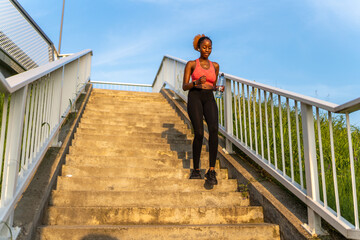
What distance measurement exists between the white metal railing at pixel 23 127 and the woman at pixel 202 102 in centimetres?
139

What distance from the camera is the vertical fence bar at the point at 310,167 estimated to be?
6.94 ft

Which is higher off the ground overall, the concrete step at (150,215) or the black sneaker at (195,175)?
the black sneaker at (195,175)

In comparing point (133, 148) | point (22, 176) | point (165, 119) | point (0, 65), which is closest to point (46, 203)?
point (22, 176)

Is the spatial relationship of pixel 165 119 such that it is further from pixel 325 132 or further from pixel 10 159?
pixel 10 159

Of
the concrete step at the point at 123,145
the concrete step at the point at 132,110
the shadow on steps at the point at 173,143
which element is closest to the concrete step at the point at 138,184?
the shadow on steps at the point at 173,143

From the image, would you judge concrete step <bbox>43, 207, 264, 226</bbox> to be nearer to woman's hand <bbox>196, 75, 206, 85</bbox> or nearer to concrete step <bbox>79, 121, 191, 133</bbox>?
woman's hand <bbox>196, 75, 206, 85</bbox>

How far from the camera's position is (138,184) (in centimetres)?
294

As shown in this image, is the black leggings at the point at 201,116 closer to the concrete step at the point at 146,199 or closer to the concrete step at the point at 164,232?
the concrete step at the point at 146,199

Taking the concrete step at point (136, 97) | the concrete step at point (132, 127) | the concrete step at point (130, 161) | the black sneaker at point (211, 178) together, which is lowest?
the black sneaker at point (211, 178)

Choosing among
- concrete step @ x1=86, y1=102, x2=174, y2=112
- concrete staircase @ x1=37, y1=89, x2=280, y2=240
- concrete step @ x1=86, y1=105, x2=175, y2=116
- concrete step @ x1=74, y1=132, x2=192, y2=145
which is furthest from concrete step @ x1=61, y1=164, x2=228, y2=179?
concrete step @ x1=86, y1=102, x2=174, y2=112

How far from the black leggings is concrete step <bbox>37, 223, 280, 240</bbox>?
824 mm

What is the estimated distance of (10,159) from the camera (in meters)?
1.83

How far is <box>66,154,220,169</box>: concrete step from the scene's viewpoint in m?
3.29

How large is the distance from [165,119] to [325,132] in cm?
268
